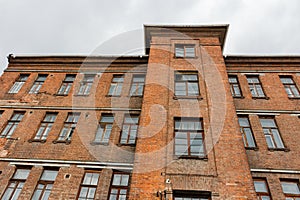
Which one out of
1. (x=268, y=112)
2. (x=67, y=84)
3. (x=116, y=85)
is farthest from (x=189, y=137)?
(x=67, y=84)

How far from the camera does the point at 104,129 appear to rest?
1102 centimetres

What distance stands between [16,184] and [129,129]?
5.00m

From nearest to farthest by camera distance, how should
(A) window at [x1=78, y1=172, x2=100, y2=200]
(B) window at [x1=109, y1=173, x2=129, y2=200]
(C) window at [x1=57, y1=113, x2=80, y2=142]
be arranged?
1. (B) window at [x1=109, y1=173, x2=129, y2=200]
2. (A) window at [x1=78, y1=172, x2=100, y2=200]
3. (C) window at [x1=57, y1=113, x2=80, y2=142]

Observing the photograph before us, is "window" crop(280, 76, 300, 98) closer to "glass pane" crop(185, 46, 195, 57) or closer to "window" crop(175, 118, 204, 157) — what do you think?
"glass pane" crop(185, 46, 195, 57)

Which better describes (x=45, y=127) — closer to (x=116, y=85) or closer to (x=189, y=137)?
(x=116, y=85)

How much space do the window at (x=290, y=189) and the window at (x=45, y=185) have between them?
8752 mm

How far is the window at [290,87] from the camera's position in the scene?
39.4 ft

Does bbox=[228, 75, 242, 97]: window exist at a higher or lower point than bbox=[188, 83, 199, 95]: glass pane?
higher

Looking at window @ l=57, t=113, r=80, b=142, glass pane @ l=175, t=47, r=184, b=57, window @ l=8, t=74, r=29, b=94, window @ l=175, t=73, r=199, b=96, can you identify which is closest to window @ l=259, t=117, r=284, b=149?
window @ l=175, t=73, r=199, b=96

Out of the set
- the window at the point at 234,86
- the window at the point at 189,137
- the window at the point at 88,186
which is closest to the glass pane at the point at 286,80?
the window at the point at 234,86

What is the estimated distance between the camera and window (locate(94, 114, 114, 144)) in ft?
34.7

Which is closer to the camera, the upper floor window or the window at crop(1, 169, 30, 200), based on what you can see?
the window at crop(1, 169, 30, 200)

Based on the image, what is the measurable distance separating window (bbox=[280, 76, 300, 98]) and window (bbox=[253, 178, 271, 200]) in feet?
17.4

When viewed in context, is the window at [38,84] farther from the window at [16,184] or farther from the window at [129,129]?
the window at [129,129]
